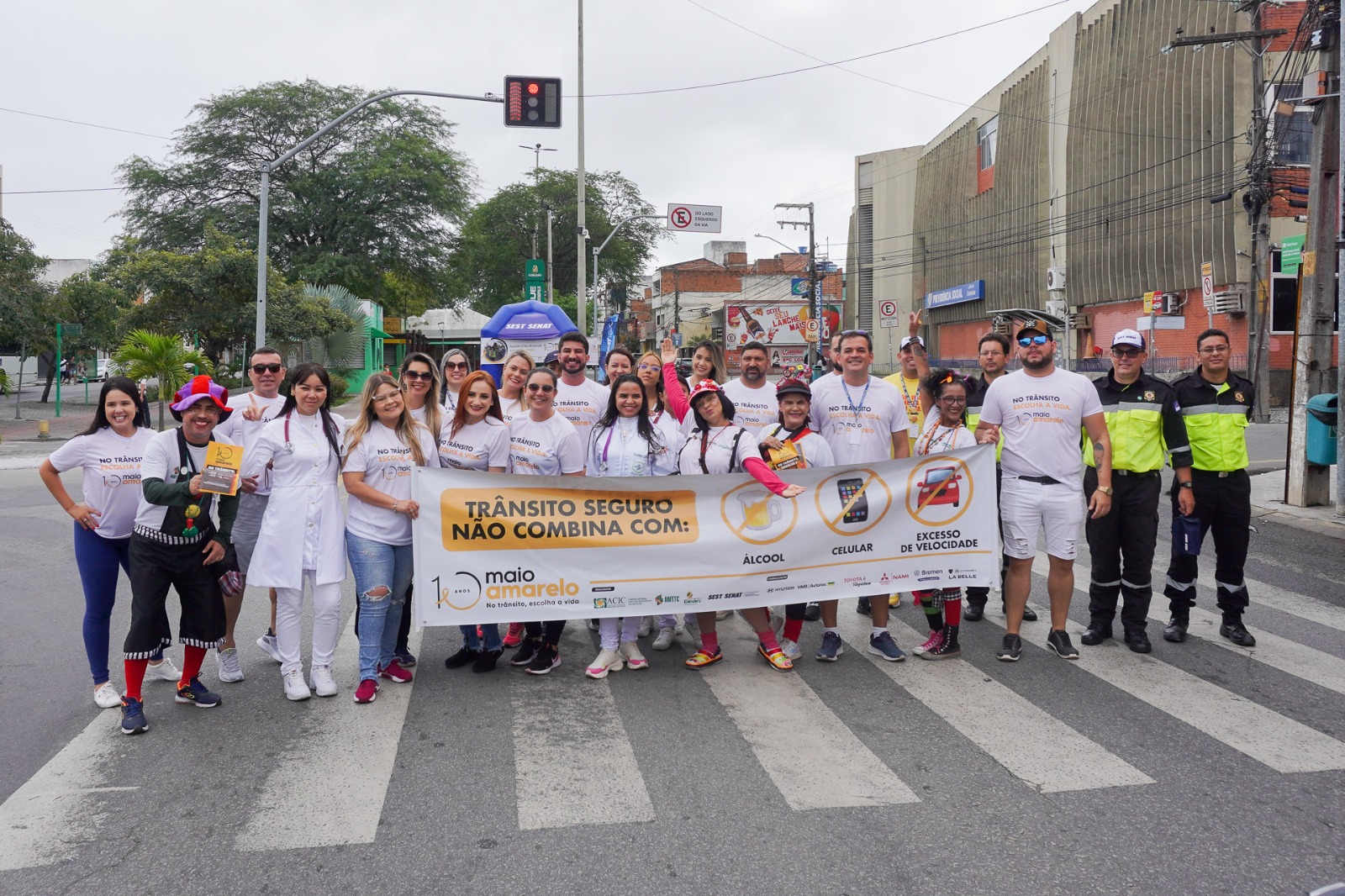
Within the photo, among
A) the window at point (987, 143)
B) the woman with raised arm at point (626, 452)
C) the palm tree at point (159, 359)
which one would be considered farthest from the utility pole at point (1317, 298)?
the window at point (987, 143)

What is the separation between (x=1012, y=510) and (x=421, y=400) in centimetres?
366

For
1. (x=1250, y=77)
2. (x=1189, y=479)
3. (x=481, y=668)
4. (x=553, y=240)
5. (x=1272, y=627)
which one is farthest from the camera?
(x=553, y=240)

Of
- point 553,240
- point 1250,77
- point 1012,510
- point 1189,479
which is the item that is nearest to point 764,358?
point 1012,510

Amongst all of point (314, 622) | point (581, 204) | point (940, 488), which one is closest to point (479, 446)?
point (314, 622)

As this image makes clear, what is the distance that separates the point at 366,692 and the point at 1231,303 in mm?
28609

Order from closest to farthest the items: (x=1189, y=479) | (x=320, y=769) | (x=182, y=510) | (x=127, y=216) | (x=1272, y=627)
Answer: (x=320, y=769), (x=182, y=510), (x=1189, y=479), (x=1272, y=627), (x=127, y=216)

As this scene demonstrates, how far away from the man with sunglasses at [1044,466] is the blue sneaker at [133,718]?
15.5ft

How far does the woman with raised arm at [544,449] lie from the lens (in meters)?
6.04

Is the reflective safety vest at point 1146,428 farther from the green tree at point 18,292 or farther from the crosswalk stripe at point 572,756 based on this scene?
the green tree at point 18,292

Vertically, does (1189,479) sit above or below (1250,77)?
below

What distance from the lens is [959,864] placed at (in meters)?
3.66

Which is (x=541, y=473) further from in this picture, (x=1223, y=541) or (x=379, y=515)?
(x=1223, y=541)

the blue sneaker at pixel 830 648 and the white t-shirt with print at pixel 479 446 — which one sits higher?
the white t-shirt with print at pixel 479 446

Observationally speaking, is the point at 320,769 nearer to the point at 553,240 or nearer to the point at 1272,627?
the point at 1272,627
